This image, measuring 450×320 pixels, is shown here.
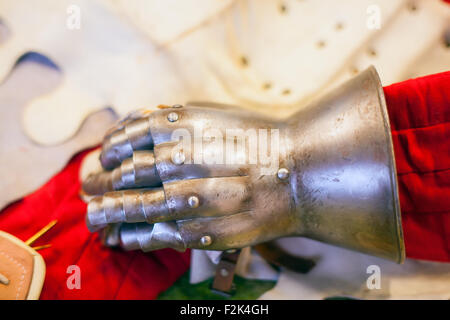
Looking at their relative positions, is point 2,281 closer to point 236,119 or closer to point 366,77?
point 236,119

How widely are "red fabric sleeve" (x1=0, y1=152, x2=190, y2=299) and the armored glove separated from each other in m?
0.13

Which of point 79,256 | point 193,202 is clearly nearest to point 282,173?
point 193,202

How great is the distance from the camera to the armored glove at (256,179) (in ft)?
1.71

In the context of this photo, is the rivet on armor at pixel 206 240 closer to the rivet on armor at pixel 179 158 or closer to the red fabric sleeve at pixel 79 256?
the rivet on armor at pixel 179 158

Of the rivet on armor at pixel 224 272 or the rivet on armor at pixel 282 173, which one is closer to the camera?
the rivet on armor at pixel 282 173

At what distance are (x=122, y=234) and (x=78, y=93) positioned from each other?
1.34 feet

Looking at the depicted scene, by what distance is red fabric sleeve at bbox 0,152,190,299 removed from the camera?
665 millimetres

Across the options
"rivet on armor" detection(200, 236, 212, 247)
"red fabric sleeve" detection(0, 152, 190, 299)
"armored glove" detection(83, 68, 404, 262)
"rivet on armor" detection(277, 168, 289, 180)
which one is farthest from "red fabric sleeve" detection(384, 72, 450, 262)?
"red fabric sleeve" detection(0, 152, 190, 299)

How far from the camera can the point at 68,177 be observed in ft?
2.68

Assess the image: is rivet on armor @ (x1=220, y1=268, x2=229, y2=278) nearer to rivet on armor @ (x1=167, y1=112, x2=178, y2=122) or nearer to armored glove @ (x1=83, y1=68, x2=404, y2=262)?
armored glove @ (x1=83, y1=68, x2=404, y2=262)

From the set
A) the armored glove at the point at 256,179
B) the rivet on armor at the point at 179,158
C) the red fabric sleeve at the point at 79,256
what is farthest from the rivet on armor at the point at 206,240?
the red fabric sleeve at the point at 79,256

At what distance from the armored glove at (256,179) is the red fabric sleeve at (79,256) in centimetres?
13
